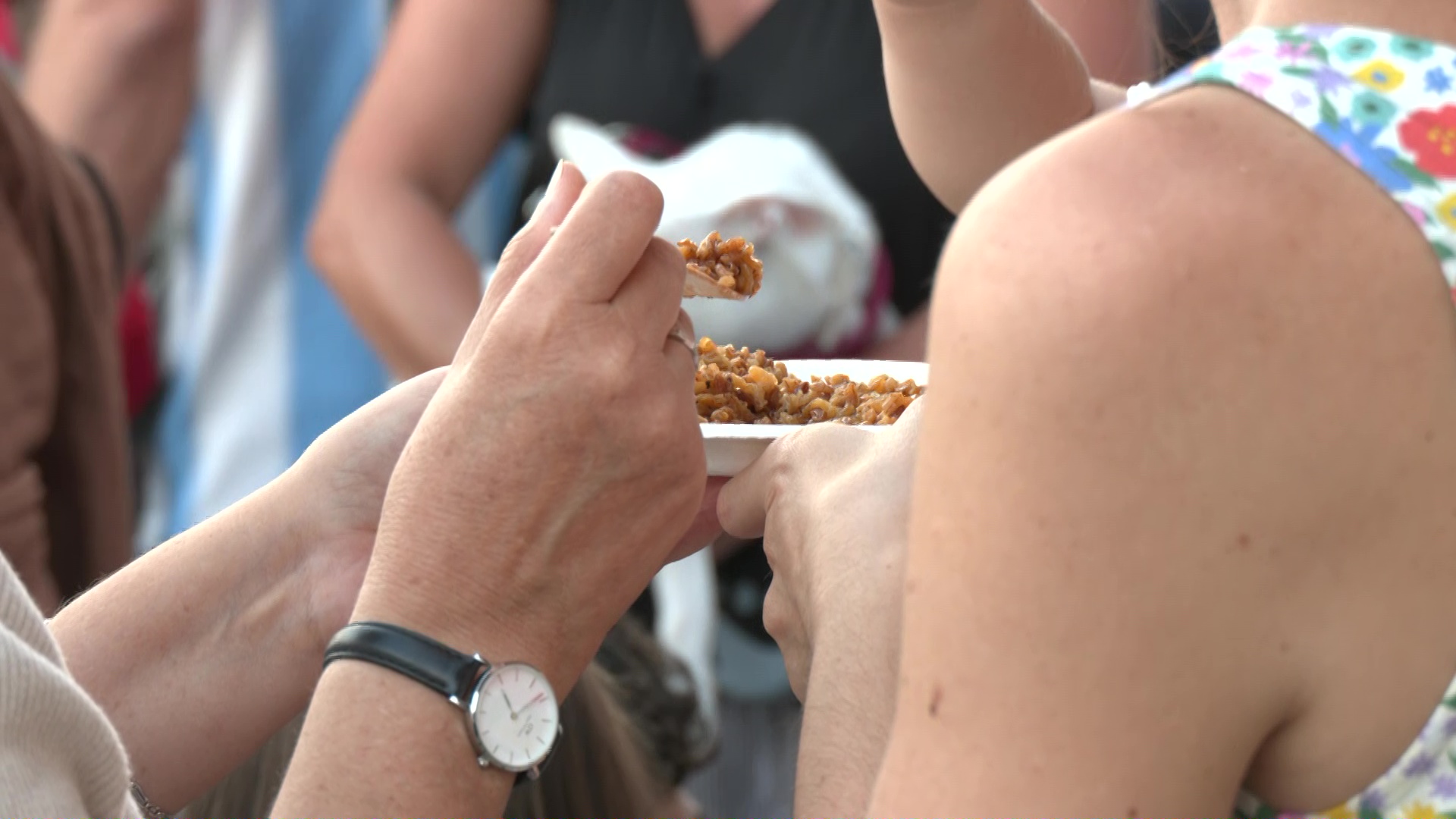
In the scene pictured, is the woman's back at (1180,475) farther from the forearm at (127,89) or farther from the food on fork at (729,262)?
the forearm at (127,89)

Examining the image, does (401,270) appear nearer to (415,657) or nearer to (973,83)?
(973,83)

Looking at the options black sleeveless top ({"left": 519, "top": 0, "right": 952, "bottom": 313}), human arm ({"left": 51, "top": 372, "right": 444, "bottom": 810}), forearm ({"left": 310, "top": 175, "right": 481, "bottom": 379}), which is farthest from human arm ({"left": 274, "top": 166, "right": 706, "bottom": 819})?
forearm ({"left": 310, "top": 175, "right": 481, "bottom": 379})

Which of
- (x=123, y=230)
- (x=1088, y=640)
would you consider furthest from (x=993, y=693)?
(x=123, y=230)

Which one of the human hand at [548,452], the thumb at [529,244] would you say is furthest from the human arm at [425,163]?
the human hand at [548,452]

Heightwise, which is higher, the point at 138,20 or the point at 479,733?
the point at 479,733

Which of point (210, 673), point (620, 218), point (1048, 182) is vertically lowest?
point (210, 673)

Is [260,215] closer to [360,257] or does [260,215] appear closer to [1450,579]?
[360,257]

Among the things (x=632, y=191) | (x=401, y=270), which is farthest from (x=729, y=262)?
(x=401, y=270)
